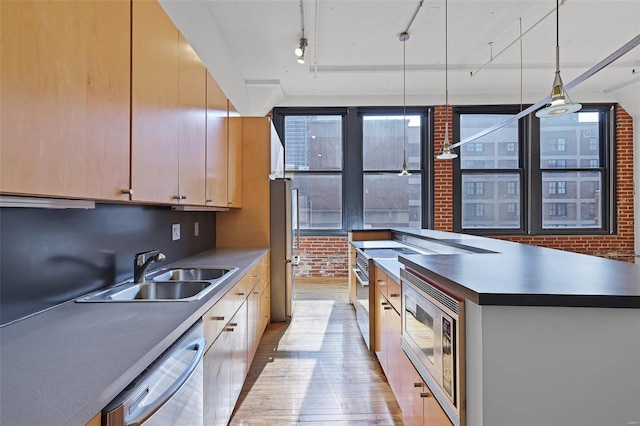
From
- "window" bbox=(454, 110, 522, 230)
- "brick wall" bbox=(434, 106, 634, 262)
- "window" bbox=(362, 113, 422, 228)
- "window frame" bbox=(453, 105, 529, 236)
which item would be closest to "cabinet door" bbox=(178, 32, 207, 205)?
"window" bbox=(362, 113, 422, 228)

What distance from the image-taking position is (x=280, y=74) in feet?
14.8

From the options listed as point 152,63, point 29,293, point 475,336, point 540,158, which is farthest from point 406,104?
point 29,293

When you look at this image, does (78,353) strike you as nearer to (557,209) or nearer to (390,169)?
(390,169)

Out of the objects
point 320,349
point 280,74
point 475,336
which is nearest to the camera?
point 475,336

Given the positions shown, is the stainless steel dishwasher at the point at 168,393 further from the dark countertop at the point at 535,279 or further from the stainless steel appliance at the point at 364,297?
the stainless steel appliance at the point at 364,297

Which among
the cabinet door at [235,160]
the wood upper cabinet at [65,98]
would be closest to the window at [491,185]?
the cabinet door at [235,160]

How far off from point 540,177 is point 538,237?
3.37ft

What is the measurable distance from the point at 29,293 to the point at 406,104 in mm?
5345

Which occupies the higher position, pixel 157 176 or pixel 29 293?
pixel 157 176

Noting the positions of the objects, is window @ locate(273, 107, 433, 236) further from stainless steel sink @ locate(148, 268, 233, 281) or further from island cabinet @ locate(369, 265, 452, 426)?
stainless steel sink @ locate(148, 268, 233, 281)

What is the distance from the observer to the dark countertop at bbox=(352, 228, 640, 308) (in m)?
0.93

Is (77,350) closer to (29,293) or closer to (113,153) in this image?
(29,293)

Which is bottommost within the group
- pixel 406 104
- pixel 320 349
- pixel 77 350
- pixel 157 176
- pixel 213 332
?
pixel 320 349

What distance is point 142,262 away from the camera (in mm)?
1795
